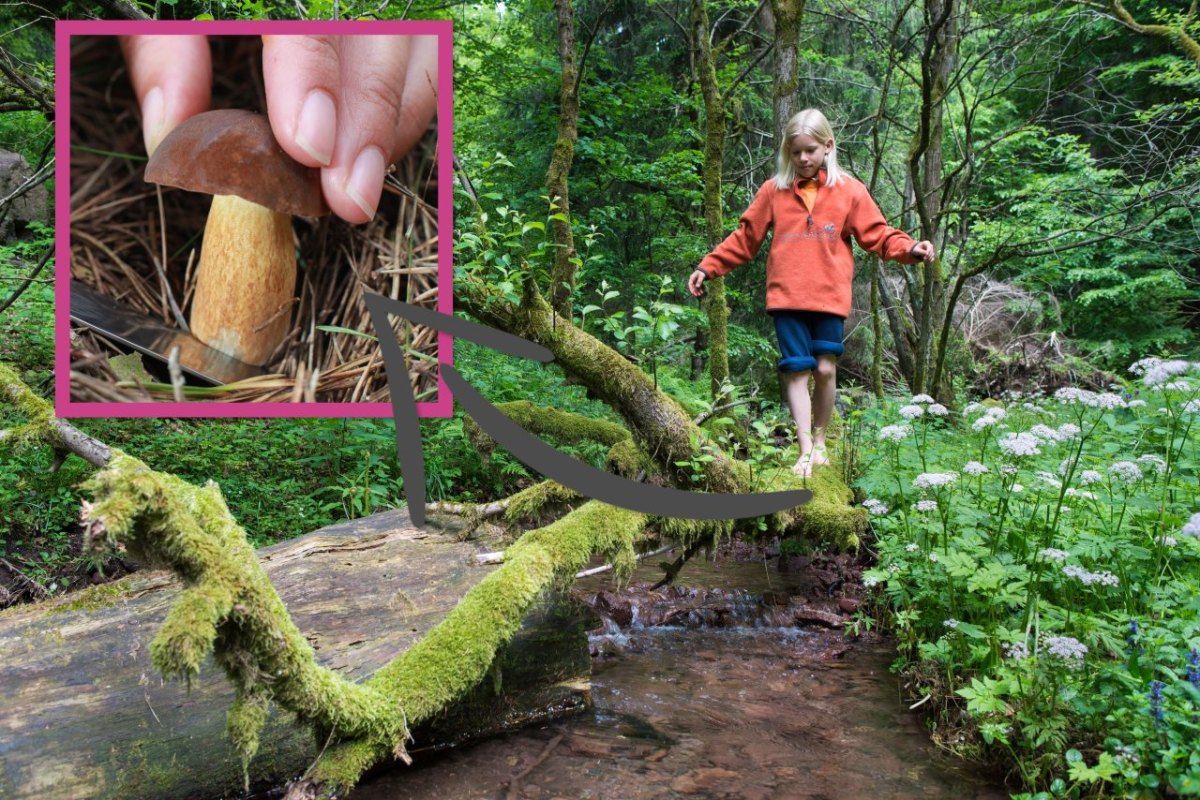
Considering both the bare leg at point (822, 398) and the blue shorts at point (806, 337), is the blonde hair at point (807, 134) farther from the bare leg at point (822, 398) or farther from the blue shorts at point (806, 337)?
the bare leg at point (822, 398)

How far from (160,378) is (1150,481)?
4.49m

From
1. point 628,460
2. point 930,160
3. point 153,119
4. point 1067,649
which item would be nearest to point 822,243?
point 628,460

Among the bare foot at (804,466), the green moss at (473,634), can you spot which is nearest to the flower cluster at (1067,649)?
the green moss at (473,634)

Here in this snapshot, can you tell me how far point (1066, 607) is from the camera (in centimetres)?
289

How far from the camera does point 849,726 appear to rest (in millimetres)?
3201

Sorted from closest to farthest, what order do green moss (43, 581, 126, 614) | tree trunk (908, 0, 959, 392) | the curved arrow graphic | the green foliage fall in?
the green foliage, the curved arrow graphic, green moss (43, 581, 126, 614), tree trunk (908, 0, 959, 392)

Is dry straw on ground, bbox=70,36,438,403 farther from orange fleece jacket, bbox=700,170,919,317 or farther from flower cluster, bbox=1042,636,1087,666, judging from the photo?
flower cluster, bbox=1042,636,1087,666

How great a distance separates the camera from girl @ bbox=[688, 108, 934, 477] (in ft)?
13.0

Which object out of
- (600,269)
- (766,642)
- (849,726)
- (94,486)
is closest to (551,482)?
(766,642)

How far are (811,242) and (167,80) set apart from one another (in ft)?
9.72

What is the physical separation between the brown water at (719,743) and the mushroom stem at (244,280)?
1.61 m

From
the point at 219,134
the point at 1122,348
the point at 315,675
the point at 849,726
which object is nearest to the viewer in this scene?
the point at 315,675

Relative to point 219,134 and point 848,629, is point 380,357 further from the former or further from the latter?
point 848,629

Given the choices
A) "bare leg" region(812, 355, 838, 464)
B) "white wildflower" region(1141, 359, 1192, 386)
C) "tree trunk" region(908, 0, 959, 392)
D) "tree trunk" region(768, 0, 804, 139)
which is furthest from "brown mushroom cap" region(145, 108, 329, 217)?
"tree trunk" region(908, 0, 959, 392)
